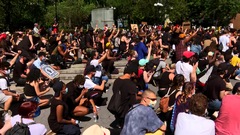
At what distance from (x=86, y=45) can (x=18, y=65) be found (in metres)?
4.57

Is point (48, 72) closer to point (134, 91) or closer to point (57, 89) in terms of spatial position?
point (57, 89)

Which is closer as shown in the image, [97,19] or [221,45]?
[221,45]

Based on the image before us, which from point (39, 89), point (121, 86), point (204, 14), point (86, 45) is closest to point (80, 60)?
point (86, 45)

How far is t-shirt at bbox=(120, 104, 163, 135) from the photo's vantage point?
184 inches

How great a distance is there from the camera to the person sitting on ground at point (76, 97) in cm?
750

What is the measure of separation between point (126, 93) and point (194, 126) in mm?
2389

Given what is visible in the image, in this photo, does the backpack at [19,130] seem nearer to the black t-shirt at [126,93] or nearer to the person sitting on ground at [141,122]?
the person sitting on ground at [141,122]

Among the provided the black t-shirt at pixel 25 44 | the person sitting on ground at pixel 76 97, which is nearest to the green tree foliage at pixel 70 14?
the black t-shirt at pixel 25 44

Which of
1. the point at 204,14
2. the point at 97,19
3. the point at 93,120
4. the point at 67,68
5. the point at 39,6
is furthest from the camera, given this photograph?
the point at 204,14

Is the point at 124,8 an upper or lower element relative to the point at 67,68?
upper

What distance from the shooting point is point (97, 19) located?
2400 cm

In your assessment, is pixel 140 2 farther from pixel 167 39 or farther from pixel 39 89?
pixel 39 89

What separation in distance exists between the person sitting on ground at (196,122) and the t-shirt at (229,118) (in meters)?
0.47

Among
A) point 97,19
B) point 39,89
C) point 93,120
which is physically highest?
point 97,19
